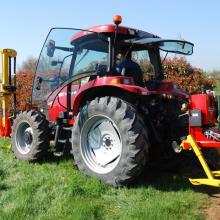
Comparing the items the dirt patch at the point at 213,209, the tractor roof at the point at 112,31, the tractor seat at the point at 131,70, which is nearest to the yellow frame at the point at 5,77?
the tractor roof at the point at 112,31

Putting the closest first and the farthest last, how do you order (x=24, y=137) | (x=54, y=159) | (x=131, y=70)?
(x=131, y=70) → (x=54, y=159) → (x=24, y=137)

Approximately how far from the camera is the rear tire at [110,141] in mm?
5234

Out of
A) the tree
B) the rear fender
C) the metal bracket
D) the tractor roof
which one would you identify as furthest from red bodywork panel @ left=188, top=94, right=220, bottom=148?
the tree

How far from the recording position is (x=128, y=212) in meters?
4.59

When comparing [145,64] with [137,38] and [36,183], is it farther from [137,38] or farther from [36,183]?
[36,183]

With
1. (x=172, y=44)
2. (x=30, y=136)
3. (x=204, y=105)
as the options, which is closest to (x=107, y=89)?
(x=172, y=44)

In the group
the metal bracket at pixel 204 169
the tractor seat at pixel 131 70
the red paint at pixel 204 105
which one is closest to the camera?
the metal bracket at pixel 204 169

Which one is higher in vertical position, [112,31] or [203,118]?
[112,31]

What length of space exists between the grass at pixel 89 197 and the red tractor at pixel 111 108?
255 mm

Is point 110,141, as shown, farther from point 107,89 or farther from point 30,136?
point 30,136

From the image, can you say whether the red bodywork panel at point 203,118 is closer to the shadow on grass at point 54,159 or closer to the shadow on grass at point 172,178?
the shadow on grass at point 172,178

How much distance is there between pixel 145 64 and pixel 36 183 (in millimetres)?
2845

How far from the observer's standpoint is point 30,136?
7258 millimetres

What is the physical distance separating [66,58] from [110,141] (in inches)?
68.6
